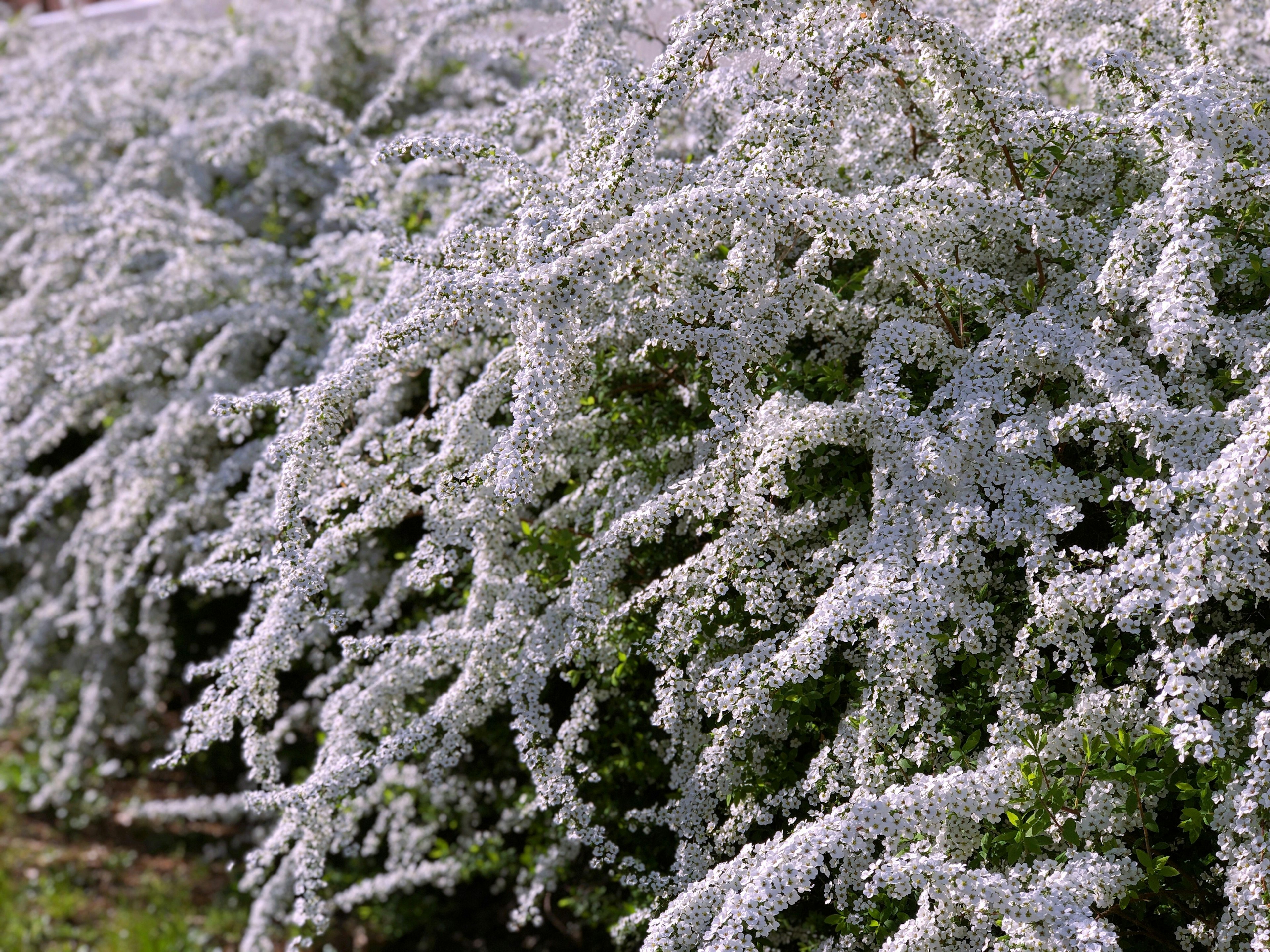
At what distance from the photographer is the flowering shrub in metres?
1.94

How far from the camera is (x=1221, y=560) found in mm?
1807

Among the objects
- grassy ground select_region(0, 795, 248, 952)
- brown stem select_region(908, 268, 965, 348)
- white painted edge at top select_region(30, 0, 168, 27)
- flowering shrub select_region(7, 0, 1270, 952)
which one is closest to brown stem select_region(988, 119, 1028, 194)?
flowering shrub select_region(7, 0, 1270, 952)

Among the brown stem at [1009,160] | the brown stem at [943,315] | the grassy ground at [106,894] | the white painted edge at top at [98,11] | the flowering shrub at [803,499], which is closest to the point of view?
the flowering shrub at [803,499]

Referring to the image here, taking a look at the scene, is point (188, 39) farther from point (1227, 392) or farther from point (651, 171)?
point (1227, 392)

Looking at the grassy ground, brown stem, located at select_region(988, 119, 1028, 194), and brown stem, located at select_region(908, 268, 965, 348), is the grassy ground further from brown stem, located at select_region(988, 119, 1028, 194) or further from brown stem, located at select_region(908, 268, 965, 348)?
brown stem, located at select_region(988, 119, 1028, 194)

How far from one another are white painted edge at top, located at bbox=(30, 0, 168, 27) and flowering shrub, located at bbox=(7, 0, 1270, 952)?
20.8 feet

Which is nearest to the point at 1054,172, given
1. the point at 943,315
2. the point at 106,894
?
the point at 943,315

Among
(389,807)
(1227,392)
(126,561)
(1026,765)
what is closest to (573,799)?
(1026,765)

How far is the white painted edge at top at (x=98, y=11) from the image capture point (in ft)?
27.4

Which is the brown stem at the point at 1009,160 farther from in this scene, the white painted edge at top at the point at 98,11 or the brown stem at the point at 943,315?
the white painted edge at top at the point at 98,11

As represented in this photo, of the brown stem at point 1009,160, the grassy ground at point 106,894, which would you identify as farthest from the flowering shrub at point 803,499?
the grassy ground at point 106,894

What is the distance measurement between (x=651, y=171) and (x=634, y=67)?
2.51 ft

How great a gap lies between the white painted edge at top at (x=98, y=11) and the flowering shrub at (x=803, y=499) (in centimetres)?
632

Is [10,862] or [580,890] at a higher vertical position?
[580,890]
